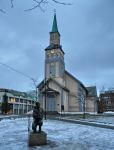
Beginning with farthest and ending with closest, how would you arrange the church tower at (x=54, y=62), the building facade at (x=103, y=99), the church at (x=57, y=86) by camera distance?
the building facade at (x=103, y=99), the church tower at (x=54, y=62), the church at (x=57, y=86)

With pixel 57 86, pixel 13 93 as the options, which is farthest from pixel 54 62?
pixel 13 93

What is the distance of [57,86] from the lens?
60438mm

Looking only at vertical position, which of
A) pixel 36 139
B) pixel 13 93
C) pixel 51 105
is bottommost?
pixel 36 139

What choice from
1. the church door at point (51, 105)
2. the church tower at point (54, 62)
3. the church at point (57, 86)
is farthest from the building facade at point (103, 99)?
the church door at point (51, 105)

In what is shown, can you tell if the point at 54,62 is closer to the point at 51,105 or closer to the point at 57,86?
the point at 57,86

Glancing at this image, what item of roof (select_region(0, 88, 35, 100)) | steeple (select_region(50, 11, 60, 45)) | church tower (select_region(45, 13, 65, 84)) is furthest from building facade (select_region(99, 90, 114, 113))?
roof (select_region(0, 88, 35, 100))

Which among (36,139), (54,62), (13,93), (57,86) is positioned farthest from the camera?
(13,93)

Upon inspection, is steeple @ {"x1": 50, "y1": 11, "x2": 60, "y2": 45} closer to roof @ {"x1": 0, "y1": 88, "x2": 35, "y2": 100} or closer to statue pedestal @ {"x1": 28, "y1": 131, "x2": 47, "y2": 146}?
roof @ {"x1": 0, "y1": 88, "x2": 35, "y2": 100}

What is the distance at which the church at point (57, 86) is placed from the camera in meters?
59.3

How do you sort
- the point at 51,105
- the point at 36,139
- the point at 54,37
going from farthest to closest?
the point at 54,37 → the point at 51,105 → the point at 36,139

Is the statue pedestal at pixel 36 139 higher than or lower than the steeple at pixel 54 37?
lower

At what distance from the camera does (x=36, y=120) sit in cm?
1333

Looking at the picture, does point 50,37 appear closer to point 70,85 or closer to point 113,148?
point 70,85

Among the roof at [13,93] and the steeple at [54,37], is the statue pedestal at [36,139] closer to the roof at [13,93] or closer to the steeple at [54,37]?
the steeple at [54,37]
